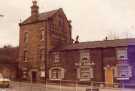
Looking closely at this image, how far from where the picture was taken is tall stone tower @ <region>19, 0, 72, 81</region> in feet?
163

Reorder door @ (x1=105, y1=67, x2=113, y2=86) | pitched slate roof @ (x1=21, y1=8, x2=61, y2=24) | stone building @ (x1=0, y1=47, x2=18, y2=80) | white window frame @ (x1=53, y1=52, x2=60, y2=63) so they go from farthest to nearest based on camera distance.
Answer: stone building @ (x1=0, y1=47, x2=18, y2=80)
pitched slate roof @ (x1=21, y1=8, x2=61, y2=24)
white window frame @ (x1=53, y1=52, x2=60, y2=63)
door @ (x1=105, y1=67, x2=113, y2=86)

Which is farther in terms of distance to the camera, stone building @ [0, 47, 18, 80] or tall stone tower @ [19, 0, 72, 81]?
stone building @ [0, 47, 18, 80]

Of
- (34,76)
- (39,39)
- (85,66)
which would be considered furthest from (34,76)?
(85,66)

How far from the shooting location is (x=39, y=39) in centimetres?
5056

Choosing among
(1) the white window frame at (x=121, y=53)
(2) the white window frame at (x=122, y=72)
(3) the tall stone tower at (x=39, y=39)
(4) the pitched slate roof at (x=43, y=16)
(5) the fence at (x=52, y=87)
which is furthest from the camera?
(4) the pitched slate roof at (x=43, y=16)

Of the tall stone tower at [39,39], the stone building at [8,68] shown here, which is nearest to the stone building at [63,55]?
the tall stone tower at [39,39]

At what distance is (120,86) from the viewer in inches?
1640

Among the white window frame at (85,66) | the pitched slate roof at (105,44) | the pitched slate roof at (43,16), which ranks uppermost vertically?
the pitched slate roof at (43,16)

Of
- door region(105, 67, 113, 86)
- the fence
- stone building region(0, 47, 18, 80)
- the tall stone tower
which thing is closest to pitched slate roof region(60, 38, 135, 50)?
door region(105, 67, 113, 86)

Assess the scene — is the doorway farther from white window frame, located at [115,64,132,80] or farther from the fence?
white window frame, located at [115,64,132,80]

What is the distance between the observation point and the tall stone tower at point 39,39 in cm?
4969

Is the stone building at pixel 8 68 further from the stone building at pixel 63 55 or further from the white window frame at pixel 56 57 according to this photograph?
the white window frame at pixel 56 57

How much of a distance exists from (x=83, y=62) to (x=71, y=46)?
381cm

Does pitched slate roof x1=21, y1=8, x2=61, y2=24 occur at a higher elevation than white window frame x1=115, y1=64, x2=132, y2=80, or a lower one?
higher
